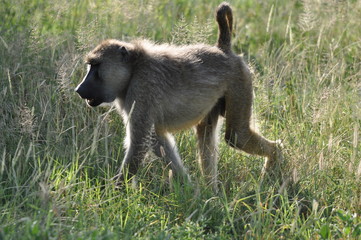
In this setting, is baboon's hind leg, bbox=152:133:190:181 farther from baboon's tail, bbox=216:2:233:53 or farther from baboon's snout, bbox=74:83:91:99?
baboon's tail, bbox=216:2:233:53

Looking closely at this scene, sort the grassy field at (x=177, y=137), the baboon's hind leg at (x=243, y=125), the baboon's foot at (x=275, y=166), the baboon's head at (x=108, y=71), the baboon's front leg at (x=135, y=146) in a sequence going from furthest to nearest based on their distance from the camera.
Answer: the baboon's hind leg at (x=243, y=125) < the baboon's head at (x=108, y=71) < the baboon's foot at (x=275, y=166) < the baboon's front leg at (x=135, y=146) < the grassy field at (x=177, y=137)

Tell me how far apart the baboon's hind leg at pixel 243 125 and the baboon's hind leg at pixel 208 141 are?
0.45 feet

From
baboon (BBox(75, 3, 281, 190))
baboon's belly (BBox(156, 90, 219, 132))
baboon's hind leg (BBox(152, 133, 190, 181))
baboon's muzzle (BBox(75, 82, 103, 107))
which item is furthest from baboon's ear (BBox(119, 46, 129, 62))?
baboon's hind leg (BBox(152, 133, 190, 181))

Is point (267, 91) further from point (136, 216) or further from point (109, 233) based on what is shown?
point (109, 233)

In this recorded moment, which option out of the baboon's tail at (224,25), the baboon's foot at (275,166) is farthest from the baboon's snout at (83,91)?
the baboon's foot at (275,166)

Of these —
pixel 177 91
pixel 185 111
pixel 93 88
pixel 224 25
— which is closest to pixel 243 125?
pixel 185 111

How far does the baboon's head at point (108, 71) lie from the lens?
16.6 ft

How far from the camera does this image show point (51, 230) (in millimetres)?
3574

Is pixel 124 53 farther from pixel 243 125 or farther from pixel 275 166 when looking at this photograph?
Result: pixel 275 166

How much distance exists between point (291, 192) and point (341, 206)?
384mm

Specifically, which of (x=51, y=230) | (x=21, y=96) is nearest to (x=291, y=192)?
(x=51, y=230)

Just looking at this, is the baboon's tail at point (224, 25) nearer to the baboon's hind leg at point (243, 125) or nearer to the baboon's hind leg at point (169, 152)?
the baboon's hind leg at point (243, 125)

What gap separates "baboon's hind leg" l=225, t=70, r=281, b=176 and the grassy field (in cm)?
13

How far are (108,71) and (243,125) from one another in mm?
1092
